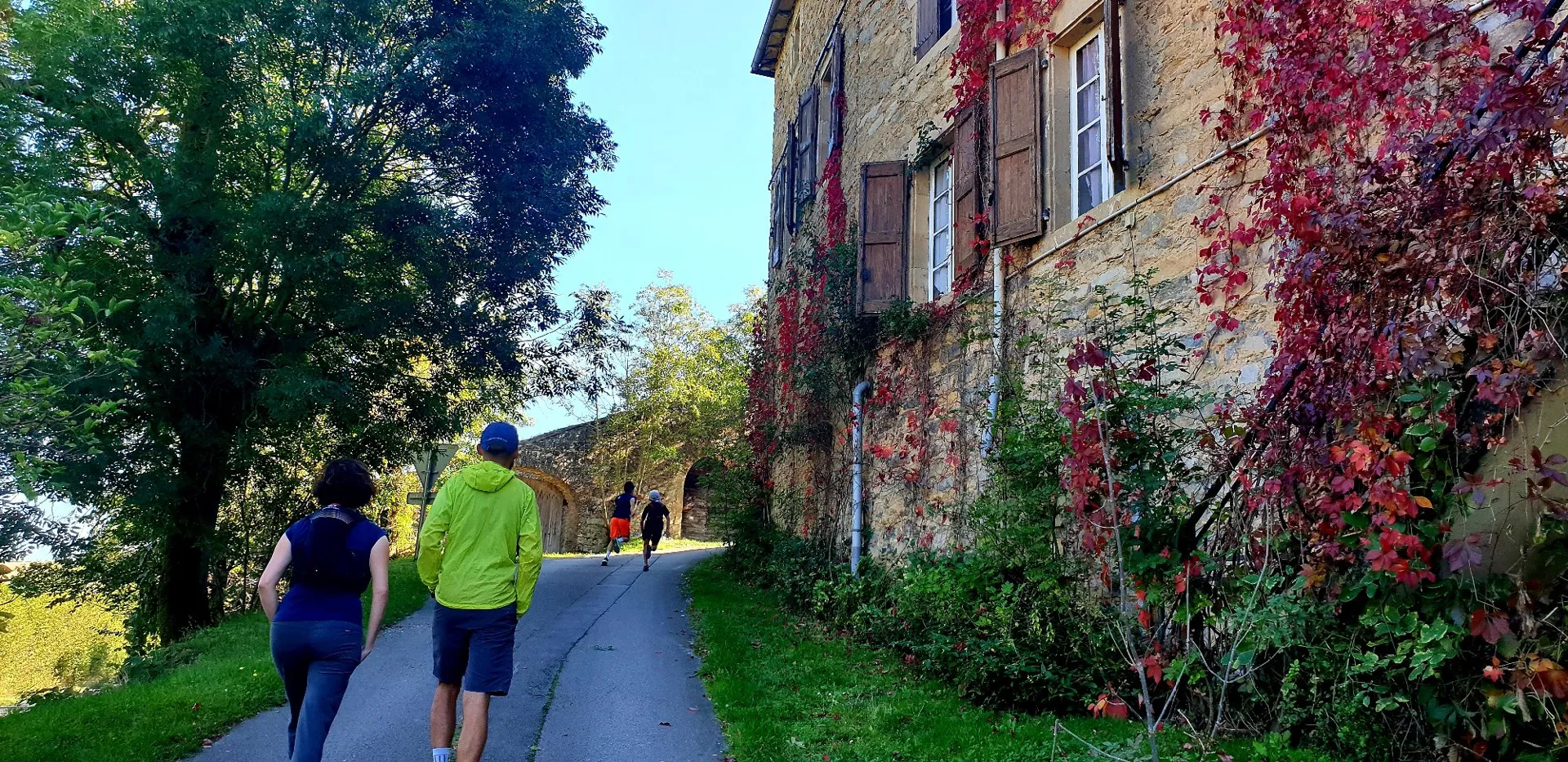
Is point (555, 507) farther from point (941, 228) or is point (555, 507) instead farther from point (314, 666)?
point (314, 666)

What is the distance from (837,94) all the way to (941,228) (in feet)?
11.7

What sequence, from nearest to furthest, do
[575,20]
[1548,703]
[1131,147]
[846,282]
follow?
[1548,703] < [1131,147] < [846,282] < [575,20]

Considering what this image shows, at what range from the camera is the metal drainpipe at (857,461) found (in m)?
9.49

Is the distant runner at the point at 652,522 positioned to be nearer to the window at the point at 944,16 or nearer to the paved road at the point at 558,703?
the paved road at the point at 558,703

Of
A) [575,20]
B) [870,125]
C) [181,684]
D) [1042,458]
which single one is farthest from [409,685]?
[575,20]

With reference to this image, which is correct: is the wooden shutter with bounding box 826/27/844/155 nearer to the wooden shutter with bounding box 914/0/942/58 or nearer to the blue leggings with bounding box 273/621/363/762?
the wooden shutter with bounding box 914/0/942/58

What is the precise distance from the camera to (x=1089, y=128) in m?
6.66

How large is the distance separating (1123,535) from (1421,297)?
1746mm

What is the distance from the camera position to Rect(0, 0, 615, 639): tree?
8.77m

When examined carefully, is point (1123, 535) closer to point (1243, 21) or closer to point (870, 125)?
point (1243, 21)

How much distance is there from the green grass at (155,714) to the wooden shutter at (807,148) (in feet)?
28.4

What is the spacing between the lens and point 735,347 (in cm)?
2683

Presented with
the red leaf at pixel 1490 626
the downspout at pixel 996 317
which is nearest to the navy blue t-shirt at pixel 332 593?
the red leaf at pixel 1490 626

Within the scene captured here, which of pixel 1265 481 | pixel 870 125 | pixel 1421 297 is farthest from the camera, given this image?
pixel 870 125
